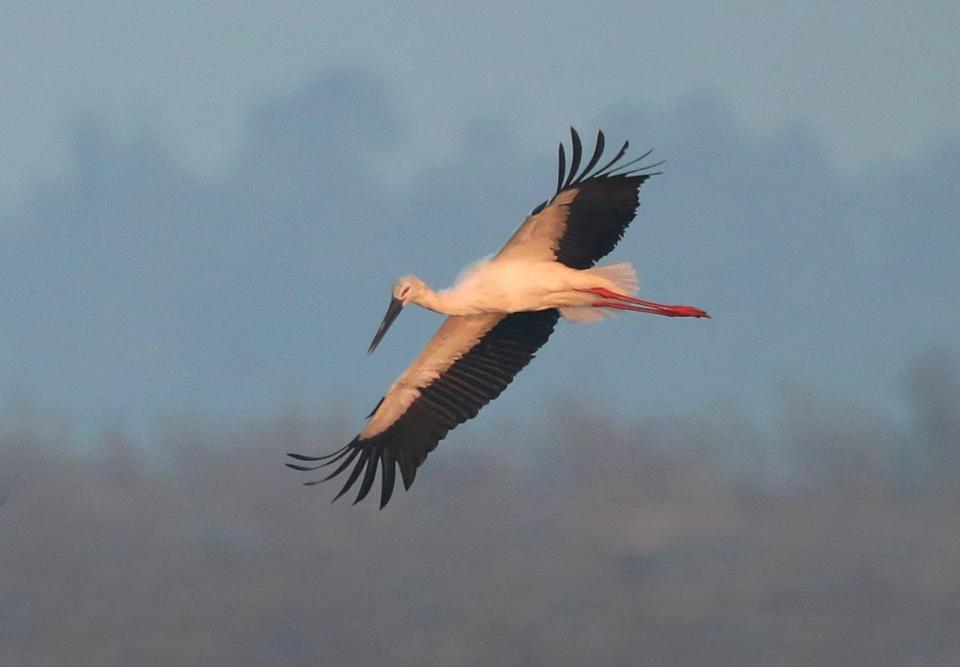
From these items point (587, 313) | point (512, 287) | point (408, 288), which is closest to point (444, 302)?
point (408, 288)

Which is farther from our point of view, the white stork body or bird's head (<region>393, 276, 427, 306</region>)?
bird's head (<region>393, 276, 427, 306</region>)

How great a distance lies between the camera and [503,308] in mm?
18266

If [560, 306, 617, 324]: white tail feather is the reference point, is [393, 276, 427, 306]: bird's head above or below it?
above

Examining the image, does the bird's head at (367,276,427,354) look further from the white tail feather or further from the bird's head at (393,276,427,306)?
the white tail feather

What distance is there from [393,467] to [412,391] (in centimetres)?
76

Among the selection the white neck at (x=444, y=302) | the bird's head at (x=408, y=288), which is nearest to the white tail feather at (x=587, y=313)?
the white neck at (x=444, y=302)

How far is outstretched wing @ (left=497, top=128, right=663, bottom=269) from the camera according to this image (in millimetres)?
17953

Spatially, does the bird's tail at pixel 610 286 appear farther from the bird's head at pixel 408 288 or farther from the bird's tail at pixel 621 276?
the bird's head at pixel 408 288

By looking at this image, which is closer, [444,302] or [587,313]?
[444,302]

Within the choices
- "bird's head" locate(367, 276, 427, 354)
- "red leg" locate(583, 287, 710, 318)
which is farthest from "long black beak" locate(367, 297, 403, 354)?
"red leg" locate(583, 287, 710, 318)

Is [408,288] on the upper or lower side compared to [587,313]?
upper

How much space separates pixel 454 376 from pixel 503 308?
118 centimetres

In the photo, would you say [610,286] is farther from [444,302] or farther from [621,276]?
[444,302]

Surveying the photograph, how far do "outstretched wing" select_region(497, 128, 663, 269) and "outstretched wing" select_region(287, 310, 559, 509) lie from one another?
98 cm
